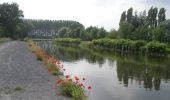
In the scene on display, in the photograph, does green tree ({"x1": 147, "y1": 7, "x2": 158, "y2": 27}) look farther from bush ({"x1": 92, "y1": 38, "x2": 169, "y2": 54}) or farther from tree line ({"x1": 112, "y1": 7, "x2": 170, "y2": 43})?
bush ({"x1": 92, "y1": 38, "x2": 169, "y2": 54})

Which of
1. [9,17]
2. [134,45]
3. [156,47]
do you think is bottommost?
[156,47]

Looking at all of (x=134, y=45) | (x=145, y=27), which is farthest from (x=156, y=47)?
(x=145, y=27)

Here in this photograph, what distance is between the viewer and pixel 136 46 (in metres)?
74.2

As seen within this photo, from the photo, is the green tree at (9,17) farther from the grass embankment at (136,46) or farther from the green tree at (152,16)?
the green tree at (152,16)

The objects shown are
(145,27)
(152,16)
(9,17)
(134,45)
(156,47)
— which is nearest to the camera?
(156,47)

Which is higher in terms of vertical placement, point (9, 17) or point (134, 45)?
point (9, 17)

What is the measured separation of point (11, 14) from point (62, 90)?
10489cm

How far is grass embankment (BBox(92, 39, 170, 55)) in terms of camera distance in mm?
65688

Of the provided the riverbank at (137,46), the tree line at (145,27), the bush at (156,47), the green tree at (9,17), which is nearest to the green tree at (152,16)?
the tree line at (145,27)

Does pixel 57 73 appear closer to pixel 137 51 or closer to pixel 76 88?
pixel 76 88

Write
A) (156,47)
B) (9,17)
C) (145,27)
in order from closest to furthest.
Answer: (156,47)
(145,27)
(9,17)

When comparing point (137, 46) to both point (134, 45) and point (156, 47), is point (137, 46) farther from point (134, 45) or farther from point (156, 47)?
point (156, 47)

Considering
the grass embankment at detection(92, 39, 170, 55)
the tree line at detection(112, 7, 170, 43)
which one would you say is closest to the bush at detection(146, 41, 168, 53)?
the grass embankment at detection(92, 39, 170, 55)

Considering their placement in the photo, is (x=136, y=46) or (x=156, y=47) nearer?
(x=156, y=47)
